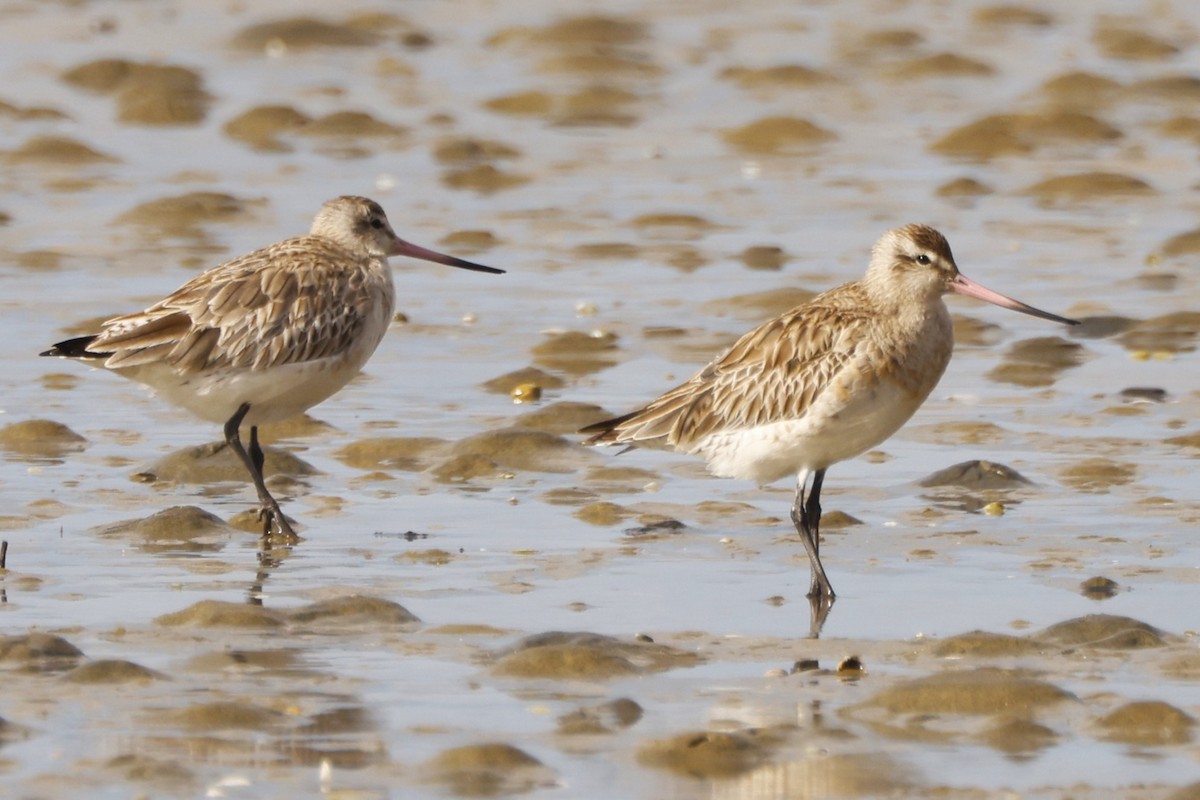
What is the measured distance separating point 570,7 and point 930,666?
755 inches

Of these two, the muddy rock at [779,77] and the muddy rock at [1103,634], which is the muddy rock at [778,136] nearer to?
the muddy rock at [779,77]

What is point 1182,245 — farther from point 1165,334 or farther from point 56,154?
point 56,154

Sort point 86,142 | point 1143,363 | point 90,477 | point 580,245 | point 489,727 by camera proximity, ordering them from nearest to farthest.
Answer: point 489,727
point 90,477
point 1143,363
point 580,245
point 86,142

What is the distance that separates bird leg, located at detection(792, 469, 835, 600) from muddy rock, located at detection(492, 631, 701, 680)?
1.06 m

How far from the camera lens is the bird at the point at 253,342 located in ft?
33.4

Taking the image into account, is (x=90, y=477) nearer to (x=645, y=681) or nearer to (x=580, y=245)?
(x=645, y=681)

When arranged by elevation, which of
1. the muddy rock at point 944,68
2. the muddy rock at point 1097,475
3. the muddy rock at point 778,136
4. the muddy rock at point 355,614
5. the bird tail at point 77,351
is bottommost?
the muddy rock at point 1097,475

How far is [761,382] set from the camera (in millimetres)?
9695

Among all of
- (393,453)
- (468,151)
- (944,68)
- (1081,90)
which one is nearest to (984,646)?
(393,453)

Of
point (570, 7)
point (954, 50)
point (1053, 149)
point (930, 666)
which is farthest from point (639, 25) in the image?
point (930, 666)

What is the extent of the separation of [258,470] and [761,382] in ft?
7.30

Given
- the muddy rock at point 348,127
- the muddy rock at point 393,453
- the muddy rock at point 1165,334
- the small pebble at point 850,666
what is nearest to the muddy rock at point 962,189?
the muddy rock at point 1165,334

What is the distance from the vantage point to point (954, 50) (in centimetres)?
2466

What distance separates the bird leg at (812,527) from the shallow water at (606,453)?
127mm
